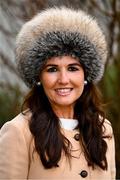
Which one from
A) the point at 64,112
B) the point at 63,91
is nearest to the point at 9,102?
the point at 64,112

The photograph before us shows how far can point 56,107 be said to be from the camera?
3.90m

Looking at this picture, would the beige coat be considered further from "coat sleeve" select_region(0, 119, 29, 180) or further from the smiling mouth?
the smiling mouth

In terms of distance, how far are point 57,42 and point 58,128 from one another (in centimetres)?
47

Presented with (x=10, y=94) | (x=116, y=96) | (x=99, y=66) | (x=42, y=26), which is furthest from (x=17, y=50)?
(x=10, y=94)

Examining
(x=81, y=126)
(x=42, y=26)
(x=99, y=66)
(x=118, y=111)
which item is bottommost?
(x=118, y=111)

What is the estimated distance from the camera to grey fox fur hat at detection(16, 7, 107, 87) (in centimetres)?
379

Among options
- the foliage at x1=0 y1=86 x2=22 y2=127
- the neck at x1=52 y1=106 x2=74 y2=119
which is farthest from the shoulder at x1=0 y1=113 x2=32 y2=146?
the foliage at x1=0 y1=86 x2=22 y2=127

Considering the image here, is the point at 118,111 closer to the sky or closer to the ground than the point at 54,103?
closer to the ground

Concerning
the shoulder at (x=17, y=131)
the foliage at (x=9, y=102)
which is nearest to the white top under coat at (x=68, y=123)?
the shoulder at (x=17, y=131)

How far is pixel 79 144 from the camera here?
154 inches

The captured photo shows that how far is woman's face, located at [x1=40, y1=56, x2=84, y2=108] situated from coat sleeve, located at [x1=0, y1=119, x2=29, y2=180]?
0.91 feet

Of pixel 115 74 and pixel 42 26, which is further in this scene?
pixel 115 74

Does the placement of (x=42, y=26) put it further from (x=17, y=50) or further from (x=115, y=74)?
(x=115, y=74)

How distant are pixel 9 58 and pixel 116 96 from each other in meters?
1.25
